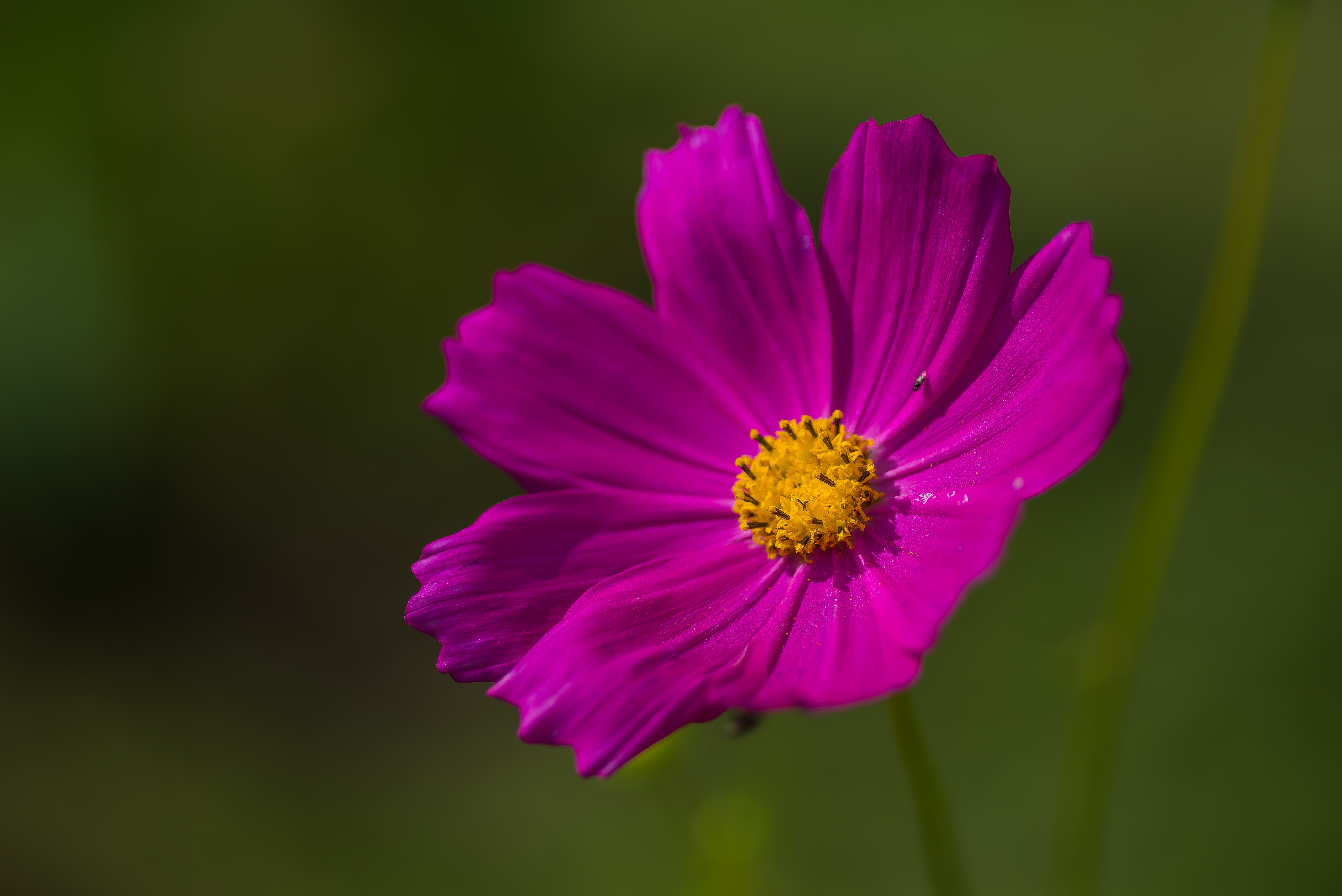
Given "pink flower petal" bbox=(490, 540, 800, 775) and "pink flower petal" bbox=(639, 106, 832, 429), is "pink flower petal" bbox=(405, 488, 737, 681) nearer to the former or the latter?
"pink flower petal" bbox=(490, 540, 800, 775)

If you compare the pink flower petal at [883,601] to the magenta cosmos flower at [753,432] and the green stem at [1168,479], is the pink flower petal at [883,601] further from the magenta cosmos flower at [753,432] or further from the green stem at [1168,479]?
the green stem at [1168,479]

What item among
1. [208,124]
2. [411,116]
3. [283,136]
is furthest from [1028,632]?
[208,124]

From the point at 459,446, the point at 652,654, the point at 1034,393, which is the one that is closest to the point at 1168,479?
the point at 1034,393

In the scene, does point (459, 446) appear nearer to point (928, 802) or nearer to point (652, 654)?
point (652, 654)

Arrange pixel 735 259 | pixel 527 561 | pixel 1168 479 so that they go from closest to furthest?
pixel 527 561
pixel 735 259
pixel 1168 479

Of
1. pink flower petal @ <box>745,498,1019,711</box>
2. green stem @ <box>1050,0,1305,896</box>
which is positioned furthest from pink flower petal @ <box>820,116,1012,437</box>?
green stem @ <box>1050,0,1305,896</box>

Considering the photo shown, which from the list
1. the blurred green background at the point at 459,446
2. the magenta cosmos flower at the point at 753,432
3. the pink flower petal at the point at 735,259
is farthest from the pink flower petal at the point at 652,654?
the blurred green background at the point at 459,446

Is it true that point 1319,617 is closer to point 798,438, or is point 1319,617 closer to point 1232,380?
point 1232,380
